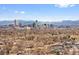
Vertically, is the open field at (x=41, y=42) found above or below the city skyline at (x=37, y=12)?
below

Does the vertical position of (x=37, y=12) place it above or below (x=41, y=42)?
above
